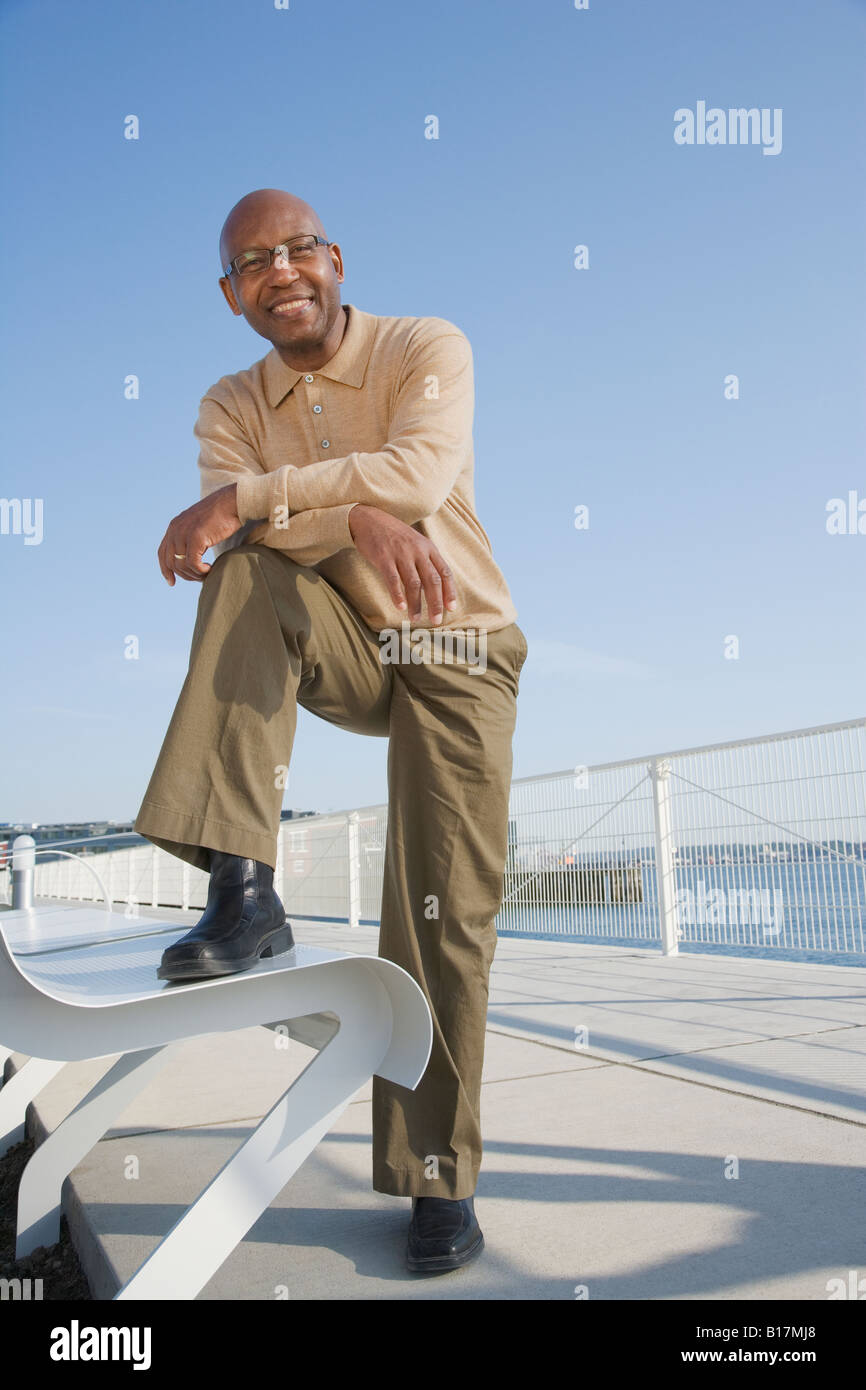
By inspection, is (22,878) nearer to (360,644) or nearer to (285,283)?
(360,644)

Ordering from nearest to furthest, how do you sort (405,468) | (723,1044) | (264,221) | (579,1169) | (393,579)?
(393,579) < (405,468) < (264,221) < (579,1169) < (723,1044)

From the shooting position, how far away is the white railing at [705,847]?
524 cm

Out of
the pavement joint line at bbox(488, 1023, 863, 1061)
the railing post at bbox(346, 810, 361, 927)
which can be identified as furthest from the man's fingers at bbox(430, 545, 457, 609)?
the railing post at bbox(346, 810, 361, 927)

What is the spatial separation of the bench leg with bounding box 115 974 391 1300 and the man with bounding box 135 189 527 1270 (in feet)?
0.57

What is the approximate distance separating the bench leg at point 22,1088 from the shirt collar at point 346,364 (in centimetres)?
155

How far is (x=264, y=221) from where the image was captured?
1.71 meters

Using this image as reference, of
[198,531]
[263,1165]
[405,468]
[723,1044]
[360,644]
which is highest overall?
[405,468]

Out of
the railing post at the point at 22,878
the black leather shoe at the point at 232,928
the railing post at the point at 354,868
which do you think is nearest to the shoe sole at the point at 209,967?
the black leather shoe at the point at 232,928

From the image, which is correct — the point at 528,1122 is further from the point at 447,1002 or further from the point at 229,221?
the point at 229,221

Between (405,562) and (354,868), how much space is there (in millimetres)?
8983

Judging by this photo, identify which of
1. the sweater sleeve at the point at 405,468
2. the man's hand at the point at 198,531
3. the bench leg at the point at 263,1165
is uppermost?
the sweater sleeve at the point at 405,468

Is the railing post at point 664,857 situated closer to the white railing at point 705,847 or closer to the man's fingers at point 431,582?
the white railing at point 705,847

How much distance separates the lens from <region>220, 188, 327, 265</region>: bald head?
171 centimetres

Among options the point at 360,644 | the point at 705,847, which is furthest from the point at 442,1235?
the point at 705,847
